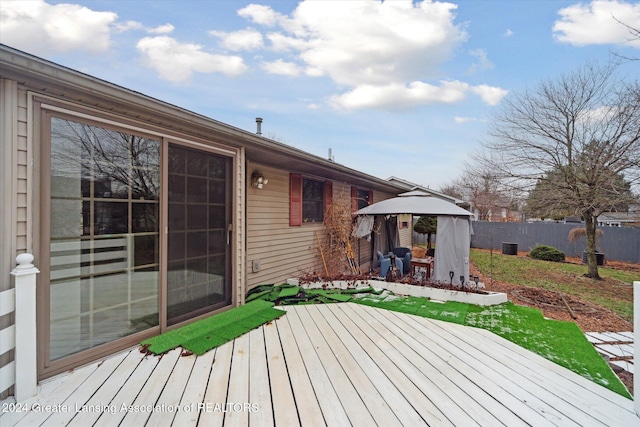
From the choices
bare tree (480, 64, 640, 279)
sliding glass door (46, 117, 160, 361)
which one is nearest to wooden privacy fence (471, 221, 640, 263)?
bare tree (480, 64, 640, 279)

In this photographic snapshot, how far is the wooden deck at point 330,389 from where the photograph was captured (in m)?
1.92

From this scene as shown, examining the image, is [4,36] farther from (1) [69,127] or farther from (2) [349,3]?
(2) [349,3]

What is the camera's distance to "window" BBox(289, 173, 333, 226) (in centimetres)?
588

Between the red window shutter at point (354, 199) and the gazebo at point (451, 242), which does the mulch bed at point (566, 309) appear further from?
the red window shutter at point (354, 199)

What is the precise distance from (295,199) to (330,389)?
408cm

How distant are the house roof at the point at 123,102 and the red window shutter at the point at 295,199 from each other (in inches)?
41.8

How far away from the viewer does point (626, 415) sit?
2.02 meters

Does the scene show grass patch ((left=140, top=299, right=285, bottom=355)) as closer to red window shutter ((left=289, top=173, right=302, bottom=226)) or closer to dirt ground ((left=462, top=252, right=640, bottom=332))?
red window shutter ((left=289, top=173, right=302, bottom=226))

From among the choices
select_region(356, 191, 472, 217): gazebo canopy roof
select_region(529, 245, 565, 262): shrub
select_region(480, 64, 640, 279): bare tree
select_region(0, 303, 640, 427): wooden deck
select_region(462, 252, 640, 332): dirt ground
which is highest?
select_region(480, 64, 640, 279): bare tree

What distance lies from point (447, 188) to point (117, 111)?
3088 centimetres

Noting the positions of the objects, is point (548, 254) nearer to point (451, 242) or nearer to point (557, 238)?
point (557, 238)

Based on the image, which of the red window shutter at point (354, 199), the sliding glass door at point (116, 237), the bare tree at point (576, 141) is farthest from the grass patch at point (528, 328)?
the bare tree at point (576, 141)

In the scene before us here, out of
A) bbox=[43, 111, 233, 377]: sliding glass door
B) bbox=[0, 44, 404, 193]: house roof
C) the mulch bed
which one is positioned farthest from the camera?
the mulch bed

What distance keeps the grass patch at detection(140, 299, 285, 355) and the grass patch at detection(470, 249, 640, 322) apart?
6133mm
